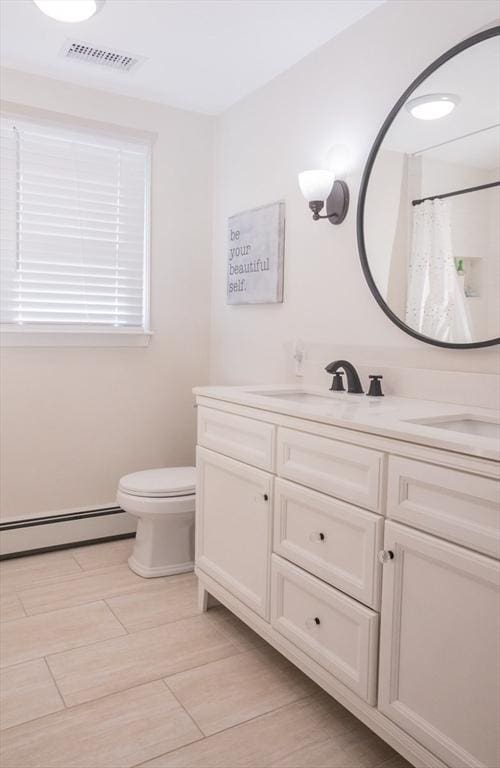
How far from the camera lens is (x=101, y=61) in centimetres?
261

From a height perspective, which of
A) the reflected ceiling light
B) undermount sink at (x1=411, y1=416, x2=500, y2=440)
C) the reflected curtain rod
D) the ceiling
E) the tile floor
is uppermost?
the ceiling

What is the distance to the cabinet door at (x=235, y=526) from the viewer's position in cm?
189

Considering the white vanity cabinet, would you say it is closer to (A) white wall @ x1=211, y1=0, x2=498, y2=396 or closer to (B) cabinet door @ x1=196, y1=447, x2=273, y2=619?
(B) cabinet door @ x1=196, y1=447, x2=273, y2=619

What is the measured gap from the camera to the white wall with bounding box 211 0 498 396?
1933 mm

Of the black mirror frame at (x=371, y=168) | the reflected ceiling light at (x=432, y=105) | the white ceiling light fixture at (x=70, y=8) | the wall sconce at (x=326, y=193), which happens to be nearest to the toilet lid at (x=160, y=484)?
the black mirror frame at (x=371, y=168)

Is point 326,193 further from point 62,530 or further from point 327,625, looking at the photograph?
point 62,530

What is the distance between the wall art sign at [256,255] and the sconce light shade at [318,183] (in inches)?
15.4

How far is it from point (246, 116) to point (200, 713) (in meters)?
2.62

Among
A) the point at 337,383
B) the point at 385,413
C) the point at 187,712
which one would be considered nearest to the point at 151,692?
the point at 187,712

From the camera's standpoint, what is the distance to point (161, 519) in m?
2.59

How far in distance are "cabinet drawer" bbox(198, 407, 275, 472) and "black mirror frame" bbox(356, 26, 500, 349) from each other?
61 cm

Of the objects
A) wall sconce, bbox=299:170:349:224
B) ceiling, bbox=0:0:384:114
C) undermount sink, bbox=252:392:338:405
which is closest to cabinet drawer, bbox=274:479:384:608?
undermount sink, bbox=252:392:338:405

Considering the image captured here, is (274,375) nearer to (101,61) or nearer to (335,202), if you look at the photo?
(335,202)

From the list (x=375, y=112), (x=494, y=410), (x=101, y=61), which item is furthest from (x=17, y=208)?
(x=494, y=410)
